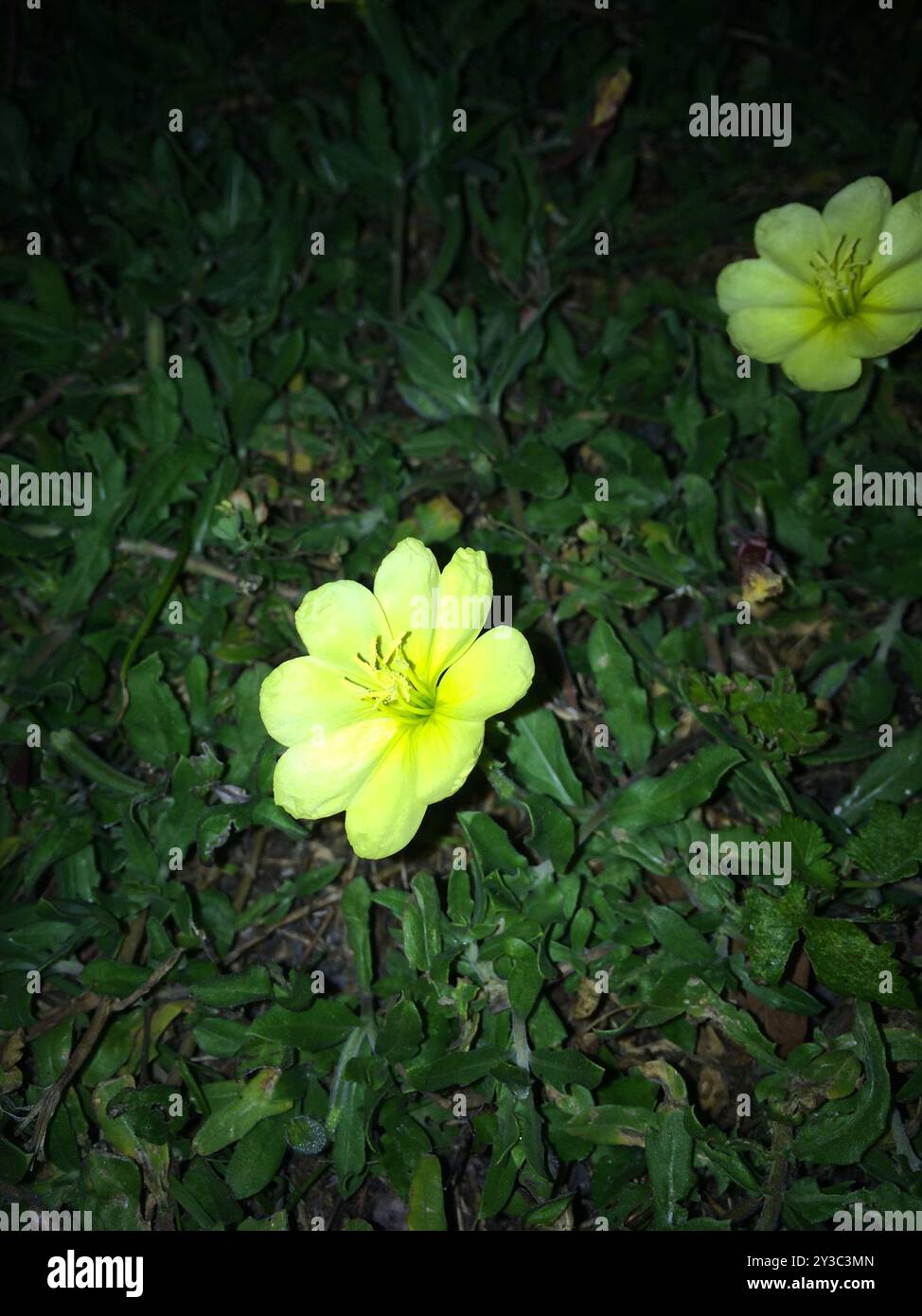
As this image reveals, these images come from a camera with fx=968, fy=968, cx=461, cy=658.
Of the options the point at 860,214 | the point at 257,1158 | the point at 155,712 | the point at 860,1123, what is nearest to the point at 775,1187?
the point at 860,1123

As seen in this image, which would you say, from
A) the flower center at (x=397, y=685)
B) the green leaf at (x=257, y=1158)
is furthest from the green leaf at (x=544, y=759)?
the green leaf at (x=257, y=1158)

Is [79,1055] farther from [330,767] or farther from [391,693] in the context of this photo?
[391,693]

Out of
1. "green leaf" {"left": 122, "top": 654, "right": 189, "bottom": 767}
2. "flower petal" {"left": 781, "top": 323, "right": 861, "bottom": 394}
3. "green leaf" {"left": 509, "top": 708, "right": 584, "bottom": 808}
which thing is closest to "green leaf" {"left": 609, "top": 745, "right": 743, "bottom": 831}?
"green leaf" {"left": 509, "top": 708, "right": 584, "bottom": 808}

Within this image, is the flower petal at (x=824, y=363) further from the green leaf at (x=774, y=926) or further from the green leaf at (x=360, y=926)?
the green leaf at (x=360, y=926)
